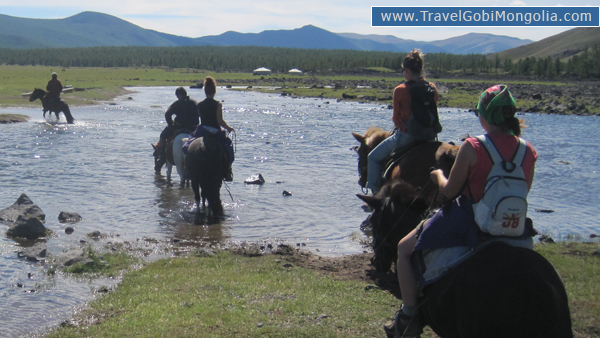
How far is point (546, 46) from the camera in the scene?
→ 19275cm

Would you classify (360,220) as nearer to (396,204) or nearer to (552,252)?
(552,252)

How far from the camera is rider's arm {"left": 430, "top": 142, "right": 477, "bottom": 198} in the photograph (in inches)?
140

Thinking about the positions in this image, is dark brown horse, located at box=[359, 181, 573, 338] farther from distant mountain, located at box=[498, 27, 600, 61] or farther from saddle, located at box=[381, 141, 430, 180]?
distant mountain, located at box=[498, 27, 600, 61]

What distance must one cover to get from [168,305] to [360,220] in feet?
19.4

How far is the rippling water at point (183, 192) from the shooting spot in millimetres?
7648

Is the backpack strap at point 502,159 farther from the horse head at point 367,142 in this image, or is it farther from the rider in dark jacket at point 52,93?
the rider in dark jacket at point 52,93

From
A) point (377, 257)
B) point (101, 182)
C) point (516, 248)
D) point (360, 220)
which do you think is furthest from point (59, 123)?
point (516, 248)

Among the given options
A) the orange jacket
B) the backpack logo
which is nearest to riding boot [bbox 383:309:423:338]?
the backpack logo

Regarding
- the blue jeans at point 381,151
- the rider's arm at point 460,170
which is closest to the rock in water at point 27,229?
the blue jeans at point 381,151

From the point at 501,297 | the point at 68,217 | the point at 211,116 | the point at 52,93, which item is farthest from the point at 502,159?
the point at 52,93

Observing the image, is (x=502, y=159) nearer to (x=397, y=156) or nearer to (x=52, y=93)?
(x=397, y=156)

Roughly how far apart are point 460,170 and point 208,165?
24.7ft

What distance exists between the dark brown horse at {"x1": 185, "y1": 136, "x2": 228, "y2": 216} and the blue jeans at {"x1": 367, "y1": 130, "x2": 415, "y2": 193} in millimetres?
3973

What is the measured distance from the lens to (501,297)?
334 centimetres
